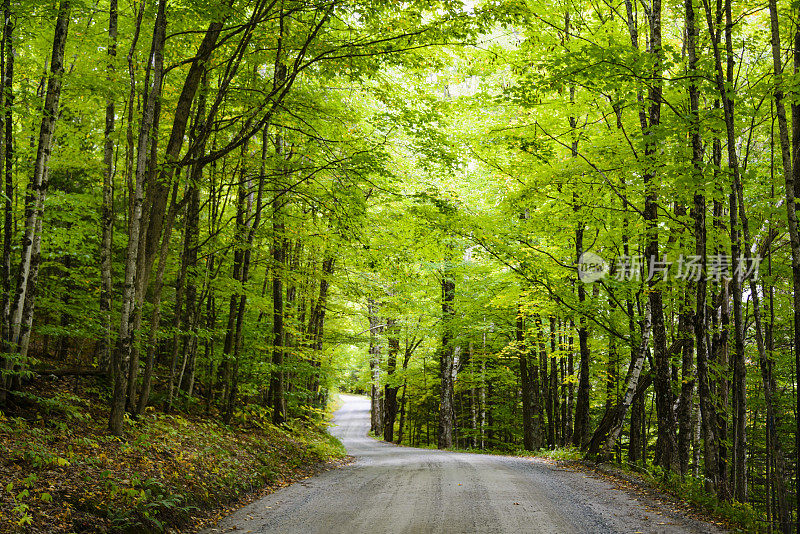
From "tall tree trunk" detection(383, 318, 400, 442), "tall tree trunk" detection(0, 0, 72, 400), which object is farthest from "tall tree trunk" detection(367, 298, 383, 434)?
"tall tree trunk" detection(0, 0, 72, 400)

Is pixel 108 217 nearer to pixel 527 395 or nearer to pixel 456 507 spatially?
pixel 456 507

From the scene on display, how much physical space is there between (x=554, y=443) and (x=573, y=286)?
968 cm

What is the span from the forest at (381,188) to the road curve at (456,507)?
1.29 metres

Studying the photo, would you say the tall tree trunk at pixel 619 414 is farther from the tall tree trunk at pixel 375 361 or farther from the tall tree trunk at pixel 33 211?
the tall tree trunk at pixel 375 361

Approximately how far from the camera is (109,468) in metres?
6.01

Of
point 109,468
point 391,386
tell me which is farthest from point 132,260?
point 391,386

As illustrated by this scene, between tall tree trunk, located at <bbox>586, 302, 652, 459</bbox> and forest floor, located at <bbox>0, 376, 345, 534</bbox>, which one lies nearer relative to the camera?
forest floor, located at <bbox>0, 376, 345, 534</bbox>

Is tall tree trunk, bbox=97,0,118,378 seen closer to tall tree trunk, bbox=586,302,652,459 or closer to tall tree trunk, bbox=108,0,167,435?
tall tree trunk, bbox=108,0,167,435

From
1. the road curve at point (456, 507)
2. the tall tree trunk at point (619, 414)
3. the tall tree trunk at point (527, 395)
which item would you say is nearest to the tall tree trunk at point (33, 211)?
the road curve at point (456, 507)

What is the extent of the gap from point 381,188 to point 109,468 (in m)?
6.27

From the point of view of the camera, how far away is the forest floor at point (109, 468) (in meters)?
4.90

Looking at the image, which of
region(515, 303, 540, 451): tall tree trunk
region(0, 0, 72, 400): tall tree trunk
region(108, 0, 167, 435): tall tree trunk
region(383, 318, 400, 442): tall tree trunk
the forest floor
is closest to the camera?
the forest floor

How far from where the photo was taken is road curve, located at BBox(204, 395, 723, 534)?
19.6 ft

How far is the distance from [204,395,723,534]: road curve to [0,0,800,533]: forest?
129cm
